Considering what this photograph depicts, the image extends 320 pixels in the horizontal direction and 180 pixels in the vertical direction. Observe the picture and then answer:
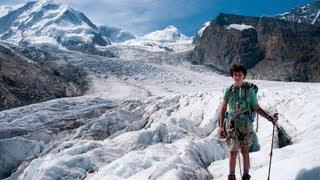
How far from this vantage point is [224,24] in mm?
123188

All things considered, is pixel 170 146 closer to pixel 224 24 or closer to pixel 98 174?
pixel 98 174

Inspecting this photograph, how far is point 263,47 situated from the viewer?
102688 mm

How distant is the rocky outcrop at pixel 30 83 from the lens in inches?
2362

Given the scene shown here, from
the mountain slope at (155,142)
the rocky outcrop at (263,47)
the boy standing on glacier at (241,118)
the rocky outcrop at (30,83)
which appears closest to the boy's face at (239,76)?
the boy standing on glacier at (241,118)

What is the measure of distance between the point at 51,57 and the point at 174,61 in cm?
2681

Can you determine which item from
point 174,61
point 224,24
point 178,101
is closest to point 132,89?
point 178,101

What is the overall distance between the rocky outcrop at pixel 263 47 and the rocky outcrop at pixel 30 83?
34986mm

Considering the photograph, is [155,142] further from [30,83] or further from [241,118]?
[30,83]

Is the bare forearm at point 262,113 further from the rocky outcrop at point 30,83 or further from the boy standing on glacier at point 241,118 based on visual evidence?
the rocky outcrop at point 30,83

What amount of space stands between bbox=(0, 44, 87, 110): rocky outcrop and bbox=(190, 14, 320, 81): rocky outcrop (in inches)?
1377

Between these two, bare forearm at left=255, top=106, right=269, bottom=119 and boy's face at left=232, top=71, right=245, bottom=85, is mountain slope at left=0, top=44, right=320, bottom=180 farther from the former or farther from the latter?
boy's face at left=232, top=71, right=245, bottom=85

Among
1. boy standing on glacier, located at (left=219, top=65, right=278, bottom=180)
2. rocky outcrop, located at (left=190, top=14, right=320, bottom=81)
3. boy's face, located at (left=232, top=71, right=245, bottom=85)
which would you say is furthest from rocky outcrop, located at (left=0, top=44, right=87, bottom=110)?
boy's face, located at (left=232, top=71, right=245, bottom=85)

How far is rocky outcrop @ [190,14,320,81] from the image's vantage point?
88.1 m

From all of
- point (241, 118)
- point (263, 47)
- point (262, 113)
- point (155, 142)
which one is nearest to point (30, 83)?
point (155, 142)
